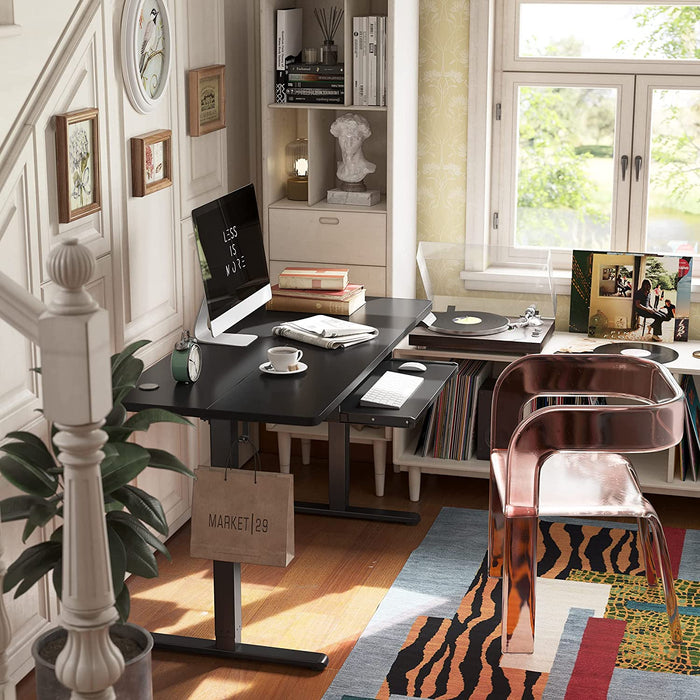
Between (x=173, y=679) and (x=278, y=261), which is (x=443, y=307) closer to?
(x=278, y=261)

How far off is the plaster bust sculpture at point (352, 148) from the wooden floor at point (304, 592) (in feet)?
3.64

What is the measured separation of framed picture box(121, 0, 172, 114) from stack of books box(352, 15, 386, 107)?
2.33 feet

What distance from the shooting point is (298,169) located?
4086 mm

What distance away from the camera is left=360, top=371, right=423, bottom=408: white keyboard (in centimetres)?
326

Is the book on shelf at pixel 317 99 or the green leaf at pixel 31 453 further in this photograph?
the book on shelf at pixel 317 99

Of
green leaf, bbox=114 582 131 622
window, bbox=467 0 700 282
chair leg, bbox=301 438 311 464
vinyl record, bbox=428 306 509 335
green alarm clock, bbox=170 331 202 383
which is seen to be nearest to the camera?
green leaf, bbox=114 582 131 622

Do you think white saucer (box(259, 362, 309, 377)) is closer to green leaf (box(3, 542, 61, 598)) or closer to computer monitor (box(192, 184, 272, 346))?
computer monitor (box(192, 184, 272, 346))

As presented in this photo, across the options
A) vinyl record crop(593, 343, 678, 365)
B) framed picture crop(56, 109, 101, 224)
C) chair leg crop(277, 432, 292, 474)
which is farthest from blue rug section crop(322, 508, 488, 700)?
framed picture crop(56, 109, 101, 224)

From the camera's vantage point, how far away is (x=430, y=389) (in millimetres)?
3422

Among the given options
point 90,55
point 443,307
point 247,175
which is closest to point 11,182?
point 90,55

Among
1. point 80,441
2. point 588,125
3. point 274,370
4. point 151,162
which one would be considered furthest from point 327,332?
point 80,441

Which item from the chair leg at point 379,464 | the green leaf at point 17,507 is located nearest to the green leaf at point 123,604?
the green leaf at point 17,507

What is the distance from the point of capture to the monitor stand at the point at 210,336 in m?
3.34

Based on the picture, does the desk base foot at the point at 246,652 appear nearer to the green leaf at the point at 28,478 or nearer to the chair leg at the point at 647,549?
the green leaf at the point at 28,478
